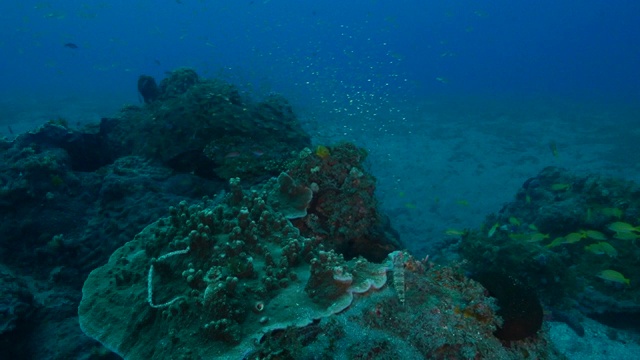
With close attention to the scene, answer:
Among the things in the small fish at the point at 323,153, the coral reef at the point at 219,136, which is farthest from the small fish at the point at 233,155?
the small fish at the point at 323,153

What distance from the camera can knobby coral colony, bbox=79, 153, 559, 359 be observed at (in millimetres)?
3104

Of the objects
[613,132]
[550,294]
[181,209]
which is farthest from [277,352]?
[613,132]

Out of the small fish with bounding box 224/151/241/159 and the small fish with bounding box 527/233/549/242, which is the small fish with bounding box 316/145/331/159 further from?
the small fish with bounding box 527/233/549/242

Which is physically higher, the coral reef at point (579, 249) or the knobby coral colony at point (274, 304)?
the knobby coral colony at point (274, 304)

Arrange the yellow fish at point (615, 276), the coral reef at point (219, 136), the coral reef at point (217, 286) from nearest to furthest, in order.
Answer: the coral reef at point (217, 286) → the yellow fish at point (615, 276) → the coral reef at point (219, 136)

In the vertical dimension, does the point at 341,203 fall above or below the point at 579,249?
above

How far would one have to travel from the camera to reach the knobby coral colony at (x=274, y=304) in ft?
10.2

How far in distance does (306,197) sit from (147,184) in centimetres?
401

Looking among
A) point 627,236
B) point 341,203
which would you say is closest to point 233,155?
point 341,203

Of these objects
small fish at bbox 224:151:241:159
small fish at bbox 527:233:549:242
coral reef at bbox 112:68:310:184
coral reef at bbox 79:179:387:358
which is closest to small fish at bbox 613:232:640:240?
small fish at bbox 527:233:549:242

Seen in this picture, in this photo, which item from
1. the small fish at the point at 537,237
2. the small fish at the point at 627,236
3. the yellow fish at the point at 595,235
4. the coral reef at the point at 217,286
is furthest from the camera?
the small fish at the point at 537,237

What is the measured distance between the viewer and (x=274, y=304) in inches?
136

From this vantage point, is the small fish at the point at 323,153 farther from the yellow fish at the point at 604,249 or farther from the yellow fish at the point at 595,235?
the yellow fish at the point at 595,235

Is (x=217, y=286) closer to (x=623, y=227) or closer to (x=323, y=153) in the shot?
(x=323, y=153)
